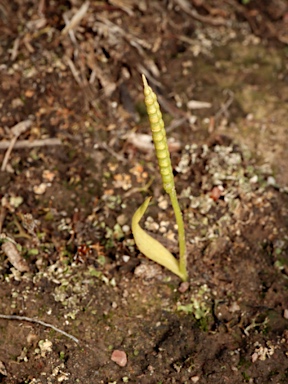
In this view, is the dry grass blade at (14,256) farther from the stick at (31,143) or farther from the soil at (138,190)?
the stick at (31,143)

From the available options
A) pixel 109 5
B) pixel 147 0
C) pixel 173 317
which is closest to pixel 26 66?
pixel 109 5

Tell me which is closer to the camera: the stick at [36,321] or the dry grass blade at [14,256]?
the stick at [36,321]

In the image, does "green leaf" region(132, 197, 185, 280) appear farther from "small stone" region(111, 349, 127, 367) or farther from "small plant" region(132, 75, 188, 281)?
"small stone" region(111, 349, 127, 367)

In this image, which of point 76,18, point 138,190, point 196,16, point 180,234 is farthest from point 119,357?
point 196,16

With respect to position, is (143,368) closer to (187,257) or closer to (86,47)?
(187,257)

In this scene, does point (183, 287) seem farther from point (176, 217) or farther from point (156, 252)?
point (176, 217)

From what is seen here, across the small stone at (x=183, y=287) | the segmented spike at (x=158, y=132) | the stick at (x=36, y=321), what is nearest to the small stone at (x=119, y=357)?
the stick at (x=36, y=321)

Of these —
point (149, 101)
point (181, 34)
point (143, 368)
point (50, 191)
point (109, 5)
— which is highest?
point (149, 101)

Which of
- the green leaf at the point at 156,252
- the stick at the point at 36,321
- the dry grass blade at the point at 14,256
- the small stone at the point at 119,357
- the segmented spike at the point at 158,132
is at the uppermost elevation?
the segmented spike at the point at 158,132
